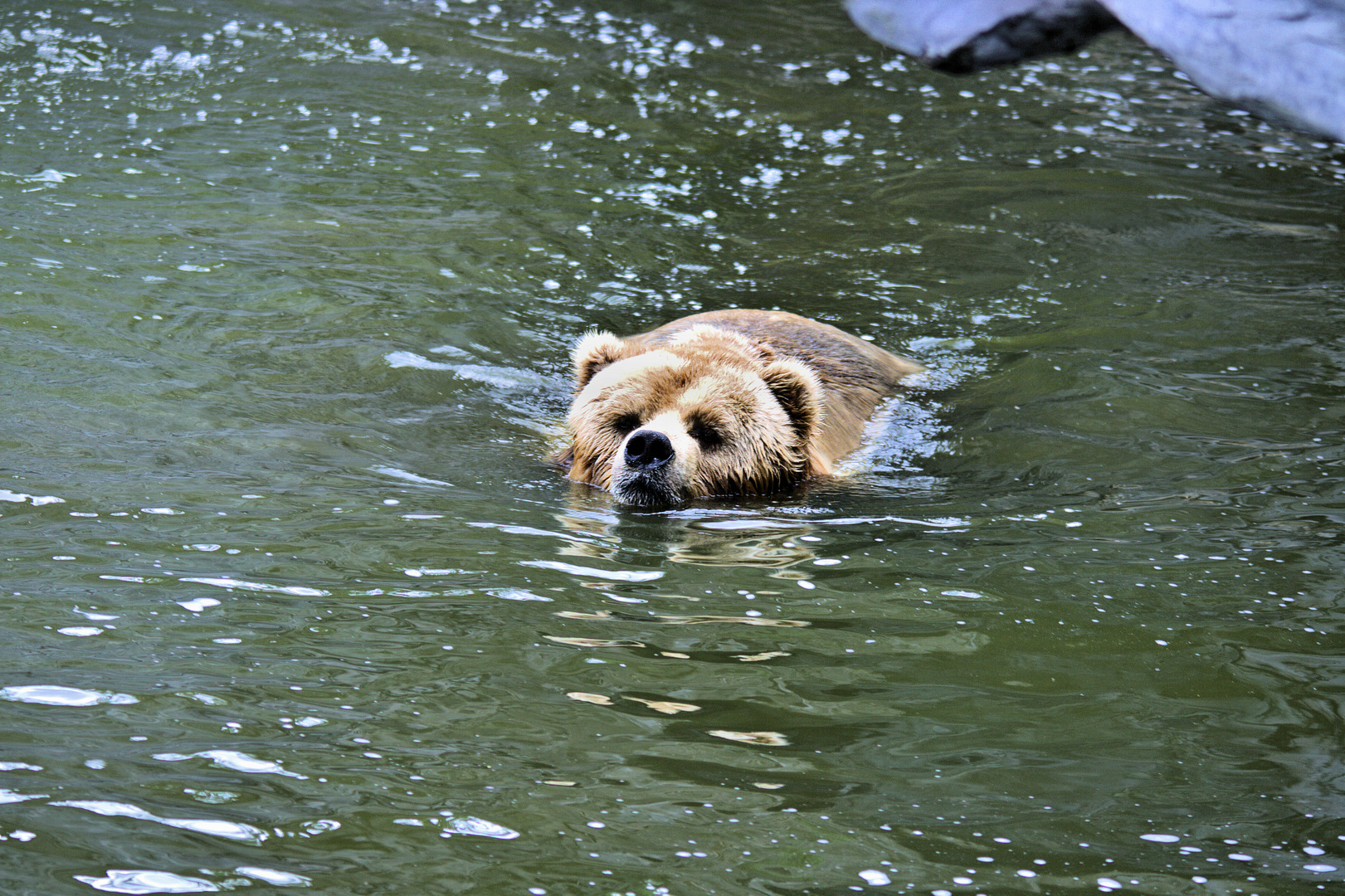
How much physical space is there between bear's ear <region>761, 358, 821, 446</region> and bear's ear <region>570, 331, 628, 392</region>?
2.45 ft

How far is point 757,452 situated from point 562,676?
2.69 metres

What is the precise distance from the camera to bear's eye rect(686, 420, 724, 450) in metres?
5.82

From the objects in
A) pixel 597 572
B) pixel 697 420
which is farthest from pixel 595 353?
pixel 597 572

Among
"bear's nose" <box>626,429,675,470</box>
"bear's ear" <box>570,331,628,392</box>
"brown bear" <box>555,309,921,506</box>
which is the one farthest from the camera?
"bear's ear" <box>570,331,628,392</box>

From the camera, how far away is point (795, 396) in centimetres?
608

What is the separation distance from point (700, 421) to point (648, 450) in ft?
1.53

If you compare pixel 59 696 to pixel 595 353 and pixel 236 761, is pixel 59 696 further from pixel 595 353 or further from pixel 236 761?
pixel 595 353

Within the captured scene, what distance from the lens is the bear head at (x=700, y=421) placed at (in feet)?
18.4

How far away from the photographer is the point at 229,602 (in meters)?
3.64

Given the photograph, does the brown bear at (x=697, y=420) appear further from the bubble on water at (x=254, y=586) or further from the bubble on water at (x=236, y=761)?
the bubble on water at (x=236, y=761)

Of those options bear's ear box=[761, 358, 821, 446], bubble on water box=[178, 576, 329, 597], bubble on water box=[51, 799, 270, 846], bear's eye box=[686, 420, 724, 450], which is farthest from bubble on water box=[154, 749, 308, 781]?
bear's ear box=[761, 358, 821, 446]

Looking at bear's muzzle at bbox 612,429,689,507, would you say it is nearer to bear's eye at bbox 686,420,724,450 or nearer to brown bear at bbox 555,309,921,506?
brown bear at bbox 555,309,921,506

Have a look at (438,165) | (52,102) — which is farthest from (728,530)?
(52,102)

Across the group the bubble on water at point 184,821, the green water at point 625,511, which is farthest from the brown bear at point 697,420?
the bubble on water at point 184,821
